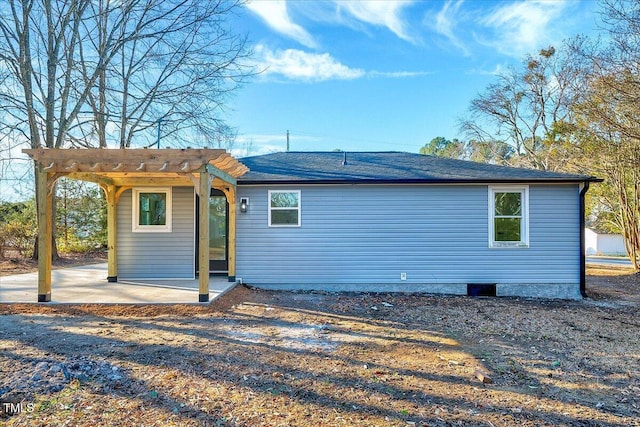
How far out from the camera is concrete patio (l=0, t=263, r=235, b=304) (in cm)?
624

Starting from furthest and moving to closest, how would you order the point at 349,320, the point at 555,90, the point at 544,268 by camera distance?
the point at 555,90, the point at 544,268, the point at 349,320

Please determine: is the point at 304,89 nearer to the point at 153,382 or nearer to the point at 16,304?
the point at 16,304

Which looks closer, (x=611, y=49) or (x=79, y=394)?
(x=79, y=394)

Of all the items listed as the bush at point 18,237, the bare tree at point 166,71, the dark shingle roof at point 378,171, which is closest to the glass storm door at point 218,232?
the dark shingle roof at point 378,171

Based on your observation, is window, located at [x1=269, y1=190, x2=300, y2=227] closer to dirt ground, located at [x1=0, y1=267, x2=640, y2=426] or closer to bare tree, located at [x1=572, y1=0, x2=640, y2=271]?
dirt ground, located at [x1=0, y1=267, x2=640, y2=426]

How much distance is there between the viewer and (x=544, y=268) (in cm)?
787

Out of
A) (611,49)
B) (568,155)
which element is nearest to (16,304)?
(611,49)

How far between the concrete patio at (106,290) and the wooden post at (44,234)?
0.83 feet

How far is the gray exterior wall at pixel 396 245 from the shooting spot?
25.8 feet

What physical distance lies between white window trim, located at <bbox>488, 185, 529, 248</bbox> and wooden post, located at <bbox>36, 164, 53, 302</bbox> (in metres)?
8.33

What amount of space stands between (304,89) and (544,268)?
1310 centimetres

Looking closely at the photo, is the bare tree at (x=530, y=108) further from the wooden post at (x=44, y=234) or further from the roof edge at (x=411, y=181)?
the wooden post at (x=44, y=234)

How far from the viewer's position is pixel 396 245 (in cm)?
805

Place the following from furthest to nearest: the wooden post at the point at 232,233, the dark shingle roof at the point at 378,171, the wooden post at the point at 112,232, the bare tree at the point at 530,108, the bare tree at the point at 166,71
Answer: the bare tree at the point at 530,108 < the bare tree at the point at 166,71 < the wooden post at the point at 112,232 < the wooden post at the point at 232,233 < the dark shingle roof at the point at 378,171
